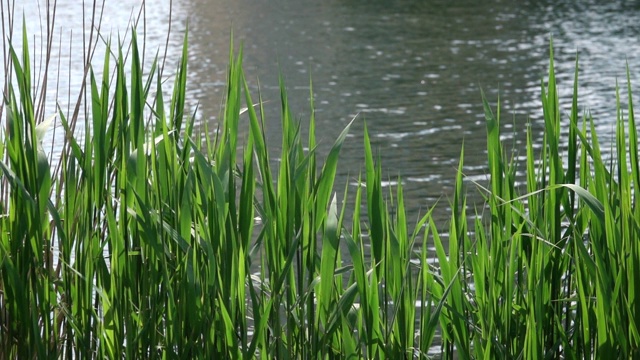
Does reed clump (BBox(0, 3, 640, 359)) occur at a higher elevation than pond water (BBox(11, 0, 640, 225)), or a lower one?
higher

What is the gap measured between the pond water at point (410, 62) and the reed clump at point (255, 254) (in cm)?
437

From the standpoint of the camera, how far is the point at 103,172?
8.32 feet

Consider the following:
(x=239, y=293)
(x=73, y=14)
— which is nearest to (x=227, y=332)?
(x=239, y=293)

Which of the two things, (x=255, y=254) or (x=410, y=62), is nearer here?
(x=255, y=254)

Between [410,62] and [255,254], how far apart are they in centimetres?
1880

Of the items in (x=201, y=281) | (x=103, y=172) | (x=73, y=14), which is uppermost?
(x=103, y=172)

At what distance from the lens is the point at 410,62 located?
20984 mm

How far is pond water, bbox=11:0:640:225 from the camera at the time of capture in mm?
13609

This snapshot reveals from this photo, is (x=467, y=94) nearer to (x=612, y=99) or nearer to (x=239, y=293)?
(x=612, y=99)

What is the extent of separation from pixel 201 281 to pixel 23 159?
556 mm

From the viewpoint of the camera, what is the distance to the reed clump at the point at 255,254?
2.34 meters

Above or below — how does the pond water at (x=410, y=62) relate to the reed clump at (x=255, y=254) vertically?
below

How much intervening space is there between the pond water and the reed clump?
4373 millimetres

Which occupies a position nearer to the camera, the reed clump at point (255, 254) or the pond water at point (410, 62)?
the reed clump at point (255, 254)
